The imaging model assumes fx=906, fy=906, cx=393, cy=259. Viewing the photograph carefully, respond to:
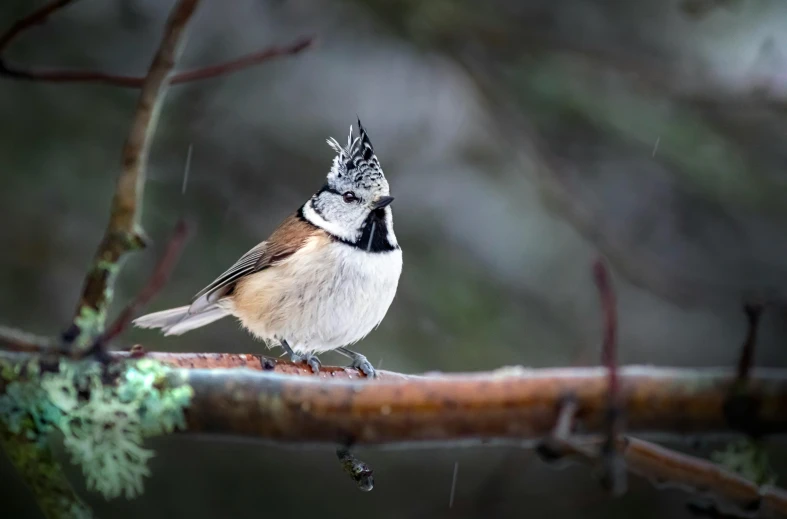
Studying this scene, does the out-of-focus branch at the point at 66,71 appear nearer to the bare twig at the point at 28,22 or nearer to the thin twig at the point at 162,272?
the bare twig at the point at 28,22

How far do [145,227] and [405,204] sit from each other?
65.4 inches

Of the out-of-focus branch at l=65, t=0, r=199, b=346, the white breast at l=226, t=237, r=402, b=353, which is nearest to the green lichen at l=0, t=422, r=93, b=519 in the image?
the out-of-focus branch at l=65, t=0, r=199, b=346

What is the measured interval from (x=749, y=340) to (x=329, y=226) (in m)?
2.66

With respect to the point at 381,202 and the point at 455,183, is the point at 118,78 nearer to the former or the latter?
the point at 381,202

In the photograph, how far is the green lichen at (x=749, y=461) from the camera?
196cm

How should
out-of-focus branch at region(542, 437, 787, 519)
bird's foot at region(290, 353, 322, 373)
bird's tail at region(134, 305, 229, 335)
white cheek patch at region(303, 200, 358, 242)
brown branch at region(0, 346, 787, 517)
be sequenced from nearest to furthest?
1. brown branch at region(0, 346, 787, 517)
2. out-of-focus branch at region(542, 437, 787, 519)
3. bird's foot at region(290, 353, 322, 373)
4. white cheek patch at region(303, 200, 358, 242)
5. bird's tail at region(134, 305, 229, 335)

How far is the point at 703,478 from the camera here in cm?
198

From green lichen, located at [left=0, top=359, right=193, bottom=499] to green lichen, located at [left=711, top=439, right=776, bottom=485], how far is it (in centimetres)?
122

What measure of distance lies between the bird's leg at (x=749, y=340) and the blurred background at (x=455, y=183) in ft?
8.69

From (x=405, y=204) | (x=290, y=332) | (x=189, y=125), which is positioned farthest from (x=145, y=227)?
(x=405, y=204)

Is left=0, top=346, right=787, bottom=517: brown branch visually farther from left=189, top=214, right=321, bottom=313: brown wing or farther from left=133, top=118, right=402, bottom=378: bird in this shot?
left=189, top=214, right=321, bottom=313: brown wing

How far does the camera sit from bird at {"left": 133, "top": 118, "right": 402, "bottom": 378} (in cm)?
371

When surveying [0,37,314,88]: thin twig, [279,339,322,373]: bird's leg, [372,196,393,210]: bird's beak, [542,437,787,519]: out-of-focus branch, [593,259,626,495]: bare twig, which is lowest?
[279,339,322,373]: bird's leg

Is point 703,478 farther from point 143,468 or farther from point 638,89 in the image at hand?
point 638,89
